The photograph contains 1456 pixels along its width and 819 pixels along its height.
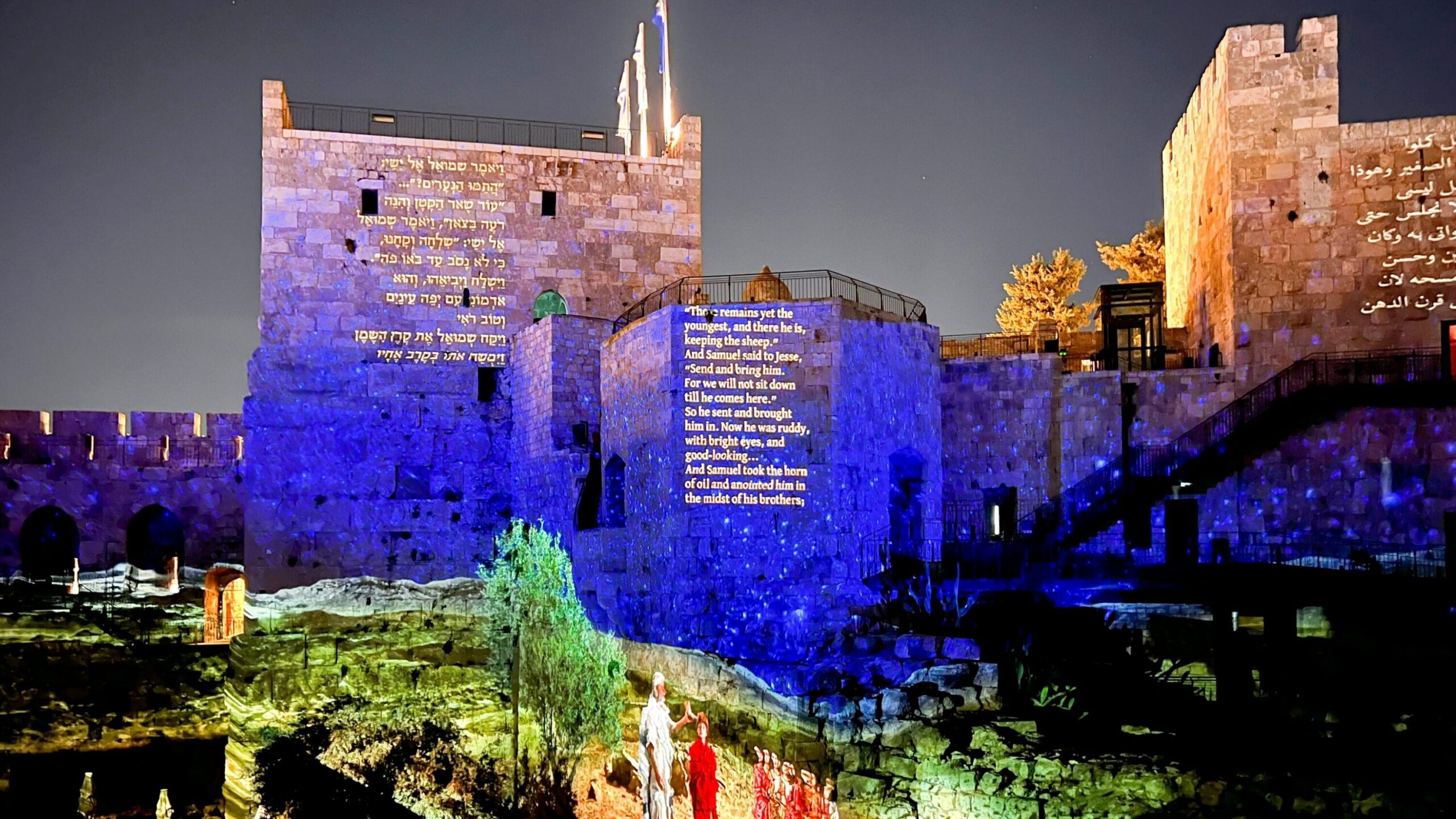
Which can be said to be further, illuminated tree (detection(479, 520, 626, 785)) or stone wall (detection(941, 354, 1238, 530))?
stone wall (detection(941, 354, 1238, 530))

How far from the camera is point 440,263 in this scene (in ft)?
88.3

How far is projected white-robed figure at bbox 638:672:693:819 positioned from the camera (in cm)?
1688

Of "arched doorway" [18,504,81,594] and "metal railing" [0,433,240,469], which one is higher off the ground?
"metal railing" [0,433,240,469]

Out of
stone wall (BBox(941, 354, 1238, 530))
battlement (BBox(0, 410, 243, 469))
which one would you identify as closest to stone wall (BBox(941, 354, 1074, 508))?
stone wall (BBox(941, 354, 1238, 530))

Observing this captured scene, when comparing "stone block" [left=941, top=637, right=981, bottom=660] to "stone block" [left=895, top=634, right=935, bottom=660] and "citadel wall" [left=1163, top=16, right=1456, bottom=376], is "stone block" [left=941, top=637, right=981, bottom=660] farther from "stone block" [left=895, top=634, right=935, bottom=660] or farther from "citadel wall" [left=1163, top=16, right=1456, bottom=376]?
"citadel wall" [left=1163, top=16, right=1456, bottom=376]

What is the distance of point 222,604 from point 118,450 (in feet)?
13.1

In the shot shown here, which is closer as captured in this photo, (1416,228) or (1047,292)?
(1416,228)

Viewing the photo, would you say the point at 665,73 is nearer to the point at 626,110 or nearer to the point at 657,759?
the point at 626,110

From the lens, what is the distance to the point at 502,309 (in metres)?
27.2

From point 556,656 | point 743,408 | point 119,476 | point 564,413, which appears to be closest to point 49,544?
point 119,476

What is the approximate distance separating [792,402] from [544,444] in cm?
578

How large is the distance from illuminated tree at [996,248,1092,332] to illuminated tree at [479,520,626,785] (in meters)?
21.4

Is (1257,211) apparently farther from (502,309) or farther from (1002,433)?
(502,309)

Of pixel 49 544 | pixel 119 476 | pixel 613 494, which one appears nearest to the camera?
pixel 613 494
